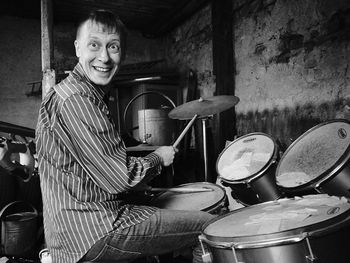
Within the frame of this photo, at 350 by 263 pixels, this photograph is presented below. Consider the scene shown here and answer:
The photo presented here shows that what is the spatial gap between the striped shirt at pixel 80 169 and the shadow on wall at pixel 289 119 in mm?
2004

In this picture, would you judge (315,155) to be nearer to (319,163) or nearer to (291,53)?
(319,163)

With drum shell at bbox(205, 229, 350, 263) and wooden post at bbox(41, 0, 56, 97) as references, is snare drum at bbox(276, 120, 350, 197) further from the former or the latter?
wooden post at bbox(41, 0, 56, 97)

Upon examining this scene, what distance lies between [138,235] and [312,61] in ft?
9.29

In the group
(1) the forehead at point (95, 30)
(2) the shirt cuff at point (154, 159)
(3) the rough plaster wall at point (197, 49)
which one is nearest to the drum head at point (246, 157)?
(2) the shirt cuff at point (154, 159)

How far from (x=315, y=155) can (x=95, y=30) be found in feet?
5.17

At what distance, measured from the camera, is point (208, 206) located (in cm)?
196

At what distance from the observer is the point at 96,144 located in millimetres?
1465

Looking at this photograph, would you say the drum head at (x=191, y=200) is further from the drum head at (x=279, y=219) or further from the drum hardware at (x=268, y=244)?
the drum hardware at (x=268, y=244)

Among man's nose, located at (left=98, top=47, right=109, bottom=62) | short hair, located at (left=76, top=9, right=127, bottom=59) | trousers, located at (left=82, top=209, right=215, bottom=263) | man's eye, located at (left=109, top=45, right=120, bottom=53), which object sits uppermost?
short hair, located at (left=76, top=9, right=127, bottom=59)

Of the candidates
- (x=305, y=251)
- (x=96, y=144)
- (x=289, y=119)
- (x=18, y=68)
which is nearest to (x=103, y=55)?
(x=96, y=144)

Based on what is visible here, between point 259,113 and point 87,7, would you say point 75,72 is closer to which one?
point 259,113

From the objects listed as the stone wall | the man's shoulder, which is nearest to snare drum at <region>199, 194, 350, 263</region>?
the man's shoulder

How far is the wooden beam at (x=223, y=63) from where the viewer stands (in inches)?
185

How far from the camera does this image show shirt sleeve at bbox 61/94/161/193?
57.8 inches
